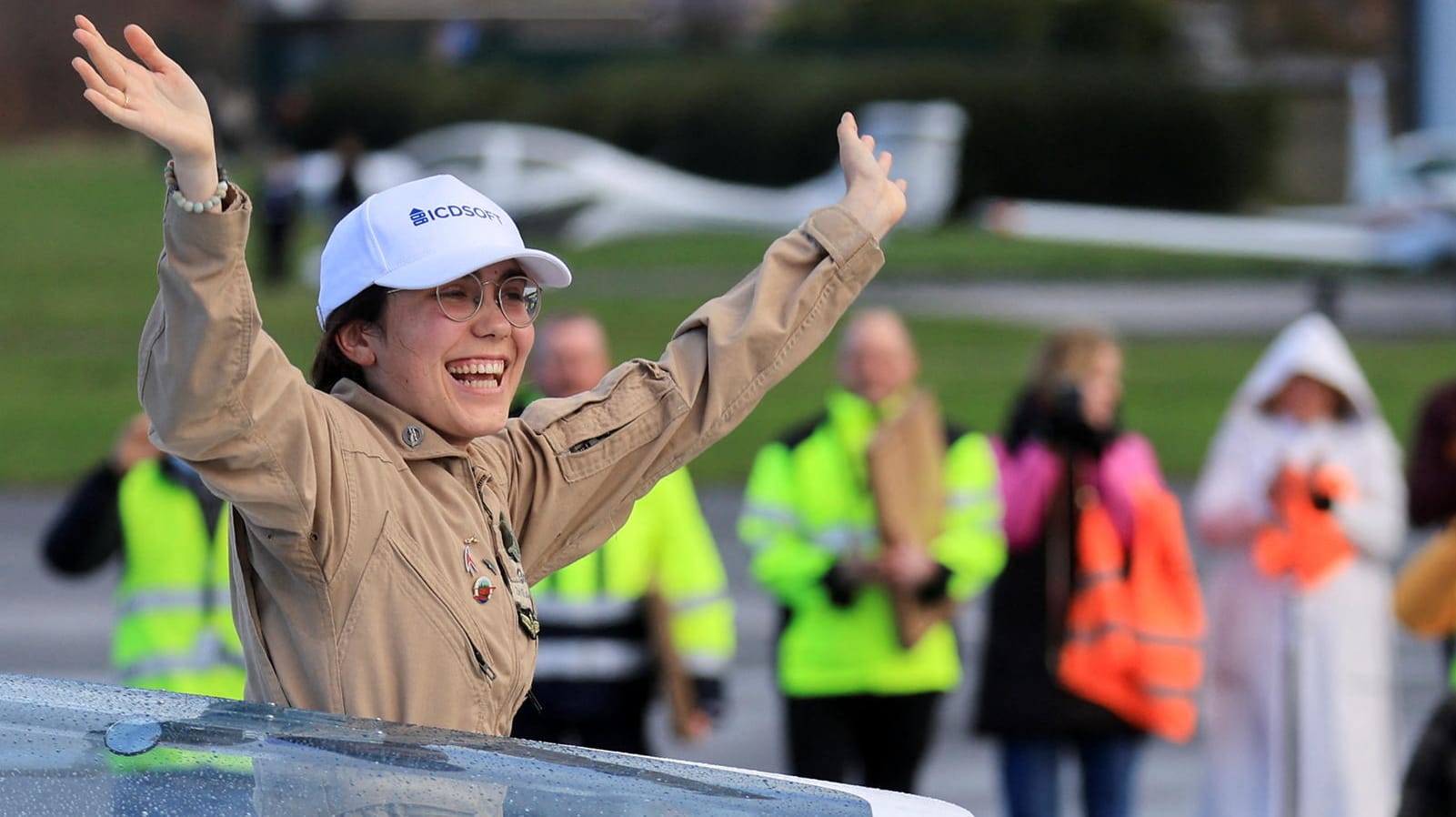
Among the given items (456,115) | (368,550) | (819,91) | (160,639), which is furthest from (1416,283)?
(368,550)

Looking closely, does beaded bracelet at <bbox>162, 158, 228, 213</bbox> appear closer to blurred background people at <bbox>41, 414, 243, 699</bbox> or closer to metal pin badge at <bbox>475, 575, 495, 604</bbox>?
metal pin badge at <bbox>475, 575, 495, 604</bbox>

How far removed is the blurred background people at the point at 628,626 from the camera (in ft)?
22.0

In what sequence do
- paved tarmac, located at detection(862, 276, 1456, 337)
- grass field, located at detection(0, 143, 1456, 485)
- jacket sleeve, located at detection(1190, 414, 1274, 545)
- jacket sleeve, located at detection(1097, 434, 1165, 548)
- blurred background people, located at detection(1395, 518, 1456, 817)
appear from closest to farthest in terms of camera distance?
blurred background people, located at detection(1395, 518, 1456, 817), jacket sleeve, located at detection(1097, 434, 1165, 548), jacket sleeve, located at detection(1190, 414, 1274, 545), grass field, located at detection(0, 143, 1456, 485), paved tarmac, located at detection(862, 276, 1456, 337)

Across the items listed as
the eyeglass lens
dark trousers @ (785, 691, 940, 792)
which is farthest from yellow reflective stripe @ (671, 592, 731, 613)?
the eyeglass lens

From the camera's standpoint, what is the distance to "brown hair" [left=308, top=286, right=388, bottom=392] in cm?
307

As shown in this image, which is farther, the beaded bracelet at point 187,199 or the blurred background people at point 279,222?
the blurred background people at point 279,222

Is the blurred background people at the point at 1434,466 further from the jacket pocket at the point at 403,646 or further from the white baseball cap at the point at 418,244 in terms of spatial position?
the jacket pocket at the point at 403,646

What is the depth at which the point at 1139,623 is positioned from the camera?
7.41m

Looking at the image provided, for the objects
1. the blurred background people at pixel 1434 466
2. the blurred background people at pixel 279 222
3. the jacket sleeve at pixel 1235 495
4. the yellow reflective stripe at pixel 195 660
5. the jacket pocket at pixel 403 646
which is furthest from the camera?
the blurred background people at pixel 279 222

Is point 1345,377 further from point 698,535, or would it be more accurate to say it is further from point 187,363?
point 187,363

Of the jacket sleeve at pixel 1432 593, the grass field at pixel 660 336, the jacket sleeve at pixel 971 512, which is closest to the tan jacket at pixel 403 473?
the jacket sleeve at pixel 1432 593

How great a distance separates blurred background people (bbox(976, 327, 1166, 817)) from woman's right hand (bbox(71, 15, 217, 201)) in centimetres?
512

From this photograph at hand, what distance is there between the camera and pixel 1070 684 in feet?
24.1

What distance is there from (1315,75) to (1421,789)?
55301 millimetres
